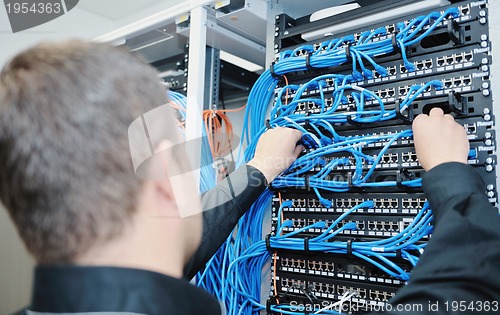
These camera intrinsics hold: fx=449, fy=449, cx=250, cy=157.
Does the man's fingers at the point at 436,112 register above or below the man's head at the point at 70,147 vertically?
above

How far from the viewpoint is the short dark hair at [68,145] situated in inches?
23.5

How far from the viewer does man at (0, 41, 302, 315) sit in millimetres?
598

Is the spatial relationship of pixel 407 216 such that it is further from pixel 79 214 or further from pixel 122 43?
pixel 122 43

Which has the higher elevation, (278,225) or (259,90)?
(259,90)

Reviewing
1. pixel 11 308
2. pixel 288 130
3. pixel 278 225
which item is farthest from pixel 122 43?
pixel 11 308

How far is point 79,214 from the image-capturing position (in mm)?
608

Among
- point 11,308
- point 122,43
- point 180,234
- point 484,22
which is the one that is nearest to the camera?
point 180,234

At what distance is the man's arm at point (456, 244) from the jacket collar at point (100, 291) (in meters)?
0.37

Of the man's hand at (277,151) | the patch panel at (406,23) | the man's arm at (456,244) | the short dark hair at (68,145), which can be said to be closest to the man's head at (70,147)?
the short dark hair at (68,145)

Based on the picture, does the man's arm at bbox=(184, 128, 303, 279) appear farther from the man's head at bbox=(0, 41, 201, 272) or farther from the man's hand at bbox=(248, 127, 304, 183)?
the man's head at bbox=(0, 41, 201, 272)

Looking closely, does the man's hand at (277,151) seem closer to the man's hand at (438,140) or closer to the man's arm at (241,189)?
the man's arm at (241,189)

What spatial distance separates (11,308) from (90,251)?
286cm

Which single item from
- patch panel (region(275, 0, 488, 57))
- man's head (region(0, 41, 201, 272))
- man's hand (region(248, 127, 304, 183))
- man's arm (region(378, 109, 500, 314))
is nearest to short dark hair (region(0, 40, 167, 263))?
man's head (region(0, 41, 201, 272))

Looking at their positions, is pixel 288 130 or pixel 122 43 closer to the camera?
pixel 288 130
